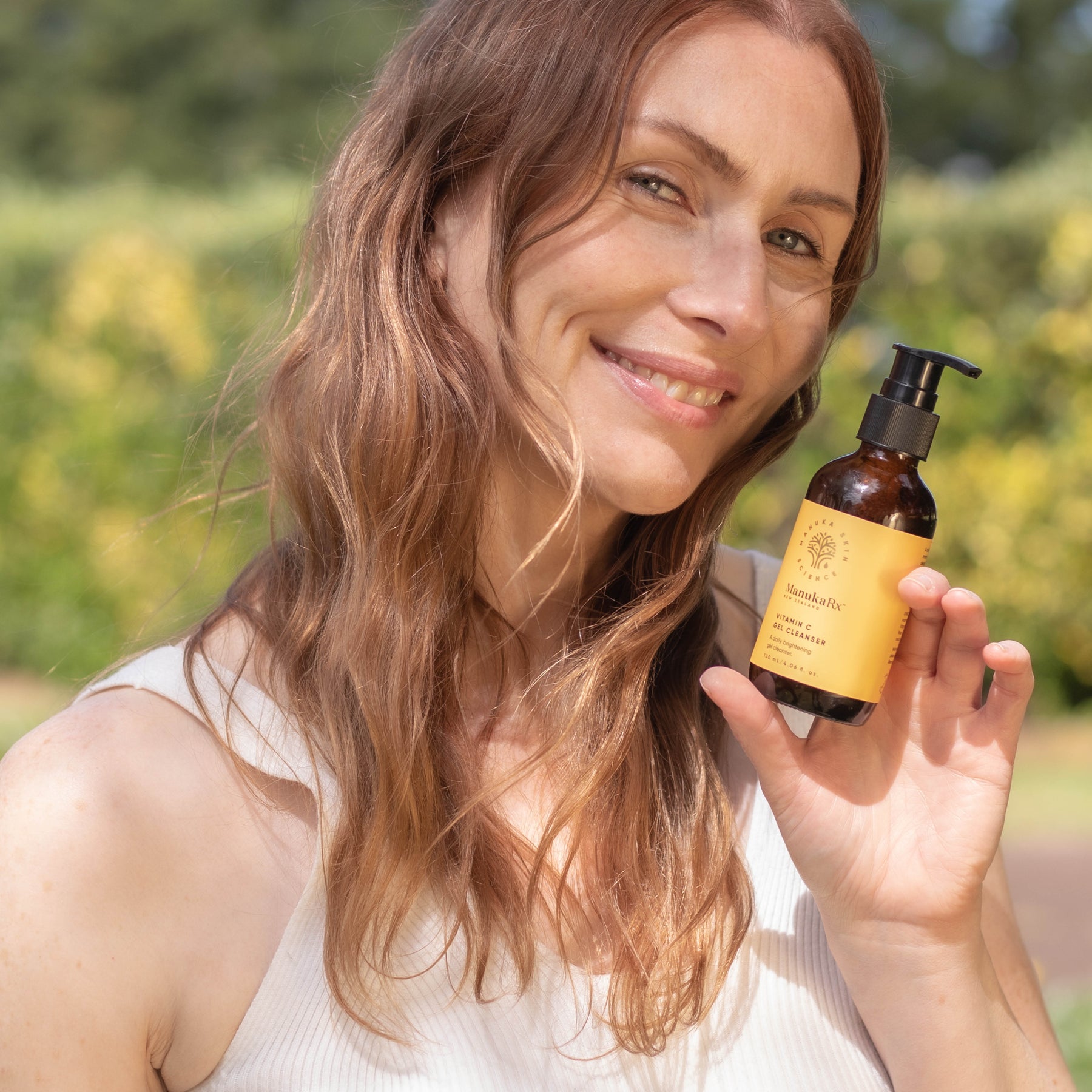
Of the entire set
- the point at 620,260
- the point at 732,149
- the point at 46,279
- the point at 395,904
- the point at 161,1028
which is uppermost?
the point at 732,149

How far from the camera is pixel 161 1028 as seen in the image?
1.48m

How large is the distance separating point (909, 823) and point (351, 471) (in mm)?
898

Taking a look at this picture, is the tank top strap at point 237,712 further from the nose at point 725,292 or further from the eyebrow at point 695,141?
the eyebrow at point 695,141

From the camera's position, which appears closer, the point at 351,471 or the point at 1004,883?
the point at 351,471

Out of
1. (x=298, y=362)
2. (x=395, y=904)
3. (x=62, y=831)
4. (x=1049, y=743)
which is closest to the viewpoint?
(x=62, y=831)

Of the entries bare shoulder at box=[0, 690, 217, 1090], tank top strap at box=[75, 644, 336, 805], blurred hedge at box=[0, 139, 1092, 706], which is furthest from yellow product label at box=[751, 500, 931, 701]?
blurred hedge at box=[0, 139, 1092, 706]

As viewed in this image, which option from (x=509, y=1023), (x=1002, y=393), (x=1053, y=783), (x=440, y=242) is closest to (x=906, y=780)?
(x=509, y=1023)

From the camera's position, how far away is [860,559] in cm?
150

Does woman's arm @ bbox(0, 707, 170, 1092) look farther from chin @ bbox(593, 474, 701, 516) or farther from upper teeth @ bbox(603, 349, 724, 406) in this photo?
upper teeth @ bbox(603, 349, 724, 406)

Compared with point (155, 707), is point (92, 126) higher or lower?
lower

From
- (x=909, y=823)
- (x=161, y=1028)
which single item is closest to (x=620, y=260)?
(x=909, y=823)

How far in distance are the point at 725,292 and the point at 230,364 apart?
4.20m

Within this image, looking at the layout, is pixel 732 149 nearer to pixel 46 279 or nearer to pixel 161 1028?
pixel 161 1028

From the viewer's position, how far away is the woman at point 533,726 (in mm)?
1531
